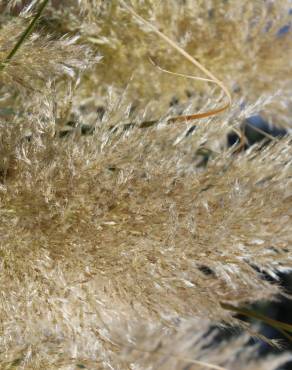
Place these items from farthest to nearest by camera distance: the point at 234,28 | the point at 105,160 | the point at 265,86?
the point at 265,86, the point at 234,28, the point at 105,160

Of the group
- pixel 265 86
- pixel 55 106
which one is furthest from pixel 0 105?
pixel 265 86

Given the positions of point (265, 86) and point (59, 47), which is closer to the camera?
point (59, 47)

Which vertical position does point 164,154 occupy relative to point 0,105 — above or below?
above

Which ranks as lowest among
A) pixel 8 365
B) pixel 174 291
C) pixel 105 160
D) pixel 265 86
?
pixel 8 365

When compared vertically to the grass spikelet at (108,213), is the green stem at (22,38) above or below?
above

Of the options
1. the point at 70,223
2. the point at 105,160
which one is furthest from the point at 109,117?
the point at 70,223

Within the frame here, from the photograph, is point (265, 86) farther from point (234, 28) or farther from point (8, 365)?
point (8, 365)

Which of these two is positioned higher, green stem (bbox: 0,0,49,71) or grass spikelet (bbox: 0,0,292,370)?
green stem (bbox: 0,0,49,71)

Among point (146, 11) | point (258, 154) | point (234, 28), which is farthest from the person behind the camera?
point (234, 28)

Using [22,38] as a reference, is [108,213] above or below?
below

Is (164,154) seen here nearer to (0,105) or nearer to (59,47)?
(59,47)
